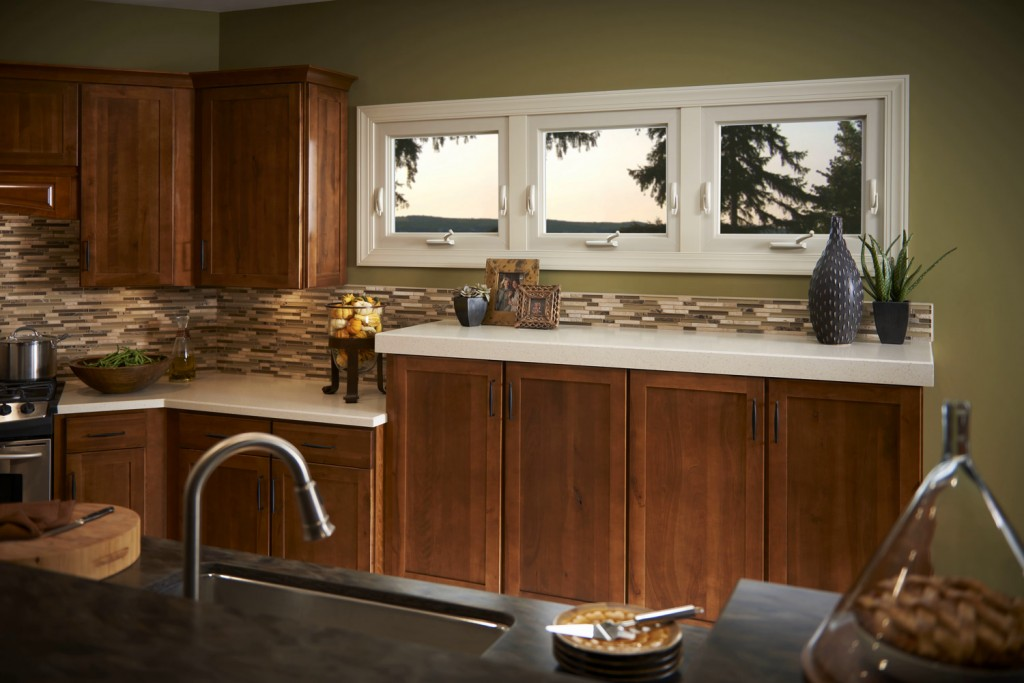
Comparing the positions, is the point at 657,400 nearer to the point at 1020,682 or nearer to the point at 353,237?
the point at 353,237

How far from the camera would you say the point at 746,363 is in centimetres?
313

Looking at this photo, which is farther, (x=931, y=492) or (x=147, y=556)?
(x=147, y=556)

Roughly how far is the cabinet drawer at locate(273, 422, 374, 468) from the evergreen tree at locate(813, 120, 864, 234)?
208 cm

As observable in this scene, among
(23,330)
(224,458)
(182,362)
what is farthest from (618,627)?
(23,330)

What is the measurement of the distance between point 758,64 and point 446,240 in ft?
5.22

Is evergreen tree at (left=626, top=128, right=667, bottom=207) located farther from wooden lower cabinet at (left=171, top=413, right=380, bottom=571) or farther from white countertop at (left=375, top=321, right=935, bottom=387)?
wooden lower cabinet at (left=171, top=413, right=380, bottom=571)

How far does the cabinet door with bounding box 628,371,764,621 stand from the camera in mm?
3182

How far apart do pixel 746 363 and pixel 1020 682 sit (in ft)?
8.00

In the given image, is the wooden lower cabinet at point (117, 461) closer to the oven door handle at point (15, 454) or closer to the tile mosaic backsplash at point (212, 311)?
the oven door handle at point (15, 454)

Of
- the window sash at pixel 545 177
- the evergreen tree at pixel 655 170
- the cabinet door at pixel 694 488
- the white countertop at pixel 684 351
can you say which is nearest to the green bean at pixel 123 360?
the white countertop at pixel 684 351

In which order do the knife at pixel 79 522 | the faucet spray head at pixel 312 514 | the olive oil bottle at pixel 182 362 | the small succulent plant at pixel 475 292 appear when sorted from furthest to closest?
the olive oil bottle at pixel 182 362 < the small succulent plant at pixel 475 292 < the knife at pixel 79 522 < the faucet spray head at pixel 312 514

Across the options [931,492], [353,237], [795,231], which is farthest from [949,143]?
[931,492]

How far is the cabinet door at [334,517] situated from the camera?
12.2 ft

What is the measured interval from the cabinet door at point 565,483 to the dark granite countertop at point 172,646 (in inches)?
99.2
